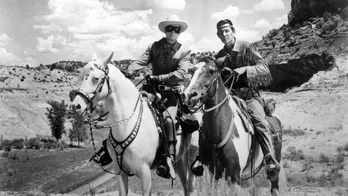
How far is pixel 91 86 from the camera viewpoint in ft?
16.2

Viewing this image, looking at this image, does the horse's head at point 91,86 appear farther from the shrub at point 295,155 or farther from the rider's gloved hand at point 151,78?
the shrub at point 295,155

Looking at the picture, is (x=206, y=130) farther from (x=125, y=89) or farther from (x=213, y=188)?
(x=125, y=89)

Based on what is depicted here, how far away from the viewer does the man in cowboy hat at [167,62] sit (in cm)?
619

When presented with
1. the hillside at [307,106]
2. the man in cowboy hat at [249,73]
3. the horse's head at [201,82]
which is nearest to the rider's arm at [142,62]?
the man in cowboy hat at [249,73]

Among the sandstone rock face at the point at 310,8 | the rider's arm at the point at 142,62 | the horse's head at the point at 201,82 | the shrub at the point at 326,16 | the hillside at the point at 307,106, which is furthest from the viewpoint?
the sandstone rock face at the point at 310,8

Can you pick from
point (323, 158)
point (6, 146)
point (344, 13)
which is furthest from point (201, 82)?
point (344, 13)

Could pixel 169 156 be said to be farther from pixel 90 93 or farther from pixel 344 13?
pixel 344 13

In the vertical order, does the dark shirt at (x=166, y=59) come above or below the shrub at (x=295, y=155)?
above

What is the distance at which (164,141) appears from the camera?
5.87 meters

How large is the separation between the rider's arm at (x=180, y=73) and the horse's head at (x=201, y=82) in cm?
106

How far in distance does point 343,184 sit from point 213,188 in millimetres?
9666

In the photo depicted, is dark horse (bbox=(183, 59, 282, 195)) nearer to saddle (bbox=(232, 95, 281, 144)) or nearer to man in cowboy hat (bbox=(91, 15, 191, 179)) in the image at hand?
saddle (bbox=(232, 95, 281, 144))

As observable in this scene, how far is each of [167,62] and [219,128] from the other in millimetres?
1770

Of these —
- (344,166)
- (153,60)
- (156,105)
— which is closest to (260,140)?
(156,105)
